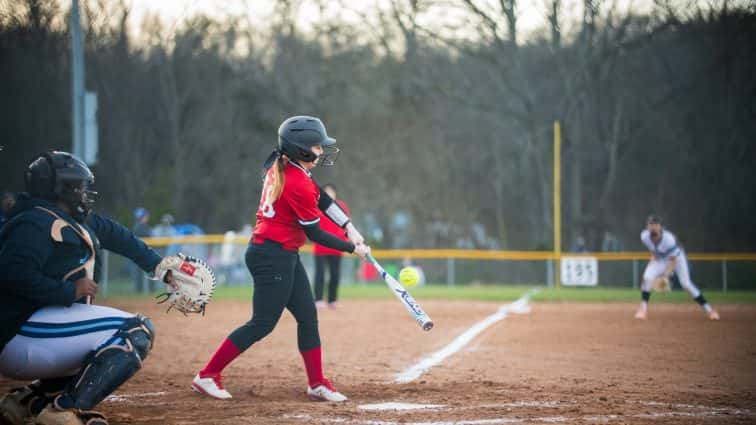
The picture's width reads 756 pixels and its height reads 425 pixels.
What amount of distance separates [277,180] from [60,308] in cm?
194

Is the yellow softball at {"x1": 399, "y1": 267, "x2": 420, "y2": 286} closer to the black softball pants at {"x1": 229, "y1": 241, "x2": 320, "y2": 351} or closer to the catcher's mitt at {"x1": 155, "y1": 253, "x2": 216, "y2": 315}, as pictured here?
the black softball pants at {"x1": 229, "y1": 241, "x2": 320, "y2": 351}

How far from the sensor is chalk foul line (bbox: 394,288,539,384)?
25.8 ft

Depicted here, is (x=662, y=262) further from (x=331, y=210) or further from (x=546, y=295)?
(x=331, y=210)

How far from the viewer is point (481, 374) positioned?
776cm

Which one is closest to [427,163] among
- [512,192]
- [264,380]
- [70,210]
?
[512,192]

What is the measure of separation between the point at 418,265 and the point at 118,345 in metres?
21.9

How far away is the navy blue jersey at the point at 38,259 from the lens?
467 cm

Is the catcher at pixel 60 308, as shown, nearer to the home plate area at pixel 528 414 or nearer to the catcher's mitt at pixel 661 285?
the home plate area at pixel 528 414

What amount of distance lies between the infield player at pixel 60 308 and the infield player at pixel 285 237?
1.35 meters

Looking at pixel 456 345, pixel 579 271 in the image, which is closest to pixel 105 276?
pixel 456 345

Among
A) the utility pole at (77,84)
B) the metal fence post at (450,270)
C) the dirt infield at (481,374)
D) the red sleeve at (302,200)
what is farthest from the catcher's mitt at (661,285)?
the red sleeve at (302,200)

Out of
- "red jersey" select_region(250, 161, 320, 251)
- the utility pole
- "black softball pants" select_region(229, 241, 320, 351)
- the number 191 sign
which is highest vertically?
the utility pole

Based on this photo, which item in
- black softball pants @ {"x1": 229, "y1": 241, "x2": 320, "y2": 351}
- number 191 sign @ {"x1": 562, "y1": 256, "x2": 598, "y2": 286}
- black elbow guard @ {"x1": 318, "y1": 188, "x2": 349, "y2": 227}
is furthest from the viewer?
number 191 sign @ {"x1": 562, "y1": 256, "x2": 598, "y2": 286}

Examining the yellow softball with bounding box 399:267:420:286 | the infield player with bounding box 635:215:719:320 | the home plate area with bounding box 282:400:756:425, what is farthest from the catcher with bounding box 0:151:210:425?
the infield player with bounding box 635:215:719:320
